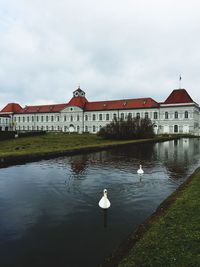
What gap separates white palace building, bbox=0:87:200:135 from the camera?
8262cm

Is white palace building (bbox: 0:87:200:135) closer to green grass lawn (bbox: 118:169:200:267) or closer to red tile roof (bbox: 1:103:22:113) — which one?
red tile roof (bbox: 1:103:22:113)

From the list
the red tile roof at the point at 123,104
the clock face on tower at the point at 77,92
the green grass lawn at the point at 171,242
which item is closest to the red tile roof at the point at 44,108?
the clock face on tower at the point at 77,92

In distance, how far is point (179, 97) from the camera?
8344 cm

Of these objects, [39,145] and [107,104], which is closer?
[39,145]

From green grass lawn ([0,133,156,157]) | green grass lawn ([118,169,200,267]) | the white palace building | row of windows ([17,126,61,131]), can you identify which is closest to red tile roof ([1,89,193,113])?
the white palace building

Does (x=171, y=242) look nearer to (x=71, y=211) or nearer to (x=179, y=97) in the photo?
(x=71, y=211)

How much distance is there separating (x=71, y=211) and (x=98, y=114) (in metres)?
86.7

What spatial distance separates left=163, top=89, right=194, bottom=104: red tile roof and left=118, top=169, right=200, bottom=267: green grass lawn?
7715cm

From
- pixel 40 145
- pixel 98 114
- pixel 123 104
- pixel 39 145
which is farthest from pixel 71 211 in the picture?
pixel 98 114

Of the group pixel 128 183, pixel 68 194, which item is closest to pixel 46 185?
pixel 68 194

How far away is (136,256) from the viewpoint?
584 cm

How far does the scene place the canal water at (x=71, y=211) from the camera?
701cm

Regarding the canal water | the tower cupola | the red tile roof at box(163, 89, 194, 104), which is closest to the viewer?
the canal water

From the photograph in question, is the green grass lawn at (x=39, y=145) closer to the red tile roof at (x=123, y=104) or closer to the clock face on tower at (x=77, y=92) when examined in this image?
the red tile roof at (x=123, y=104)
